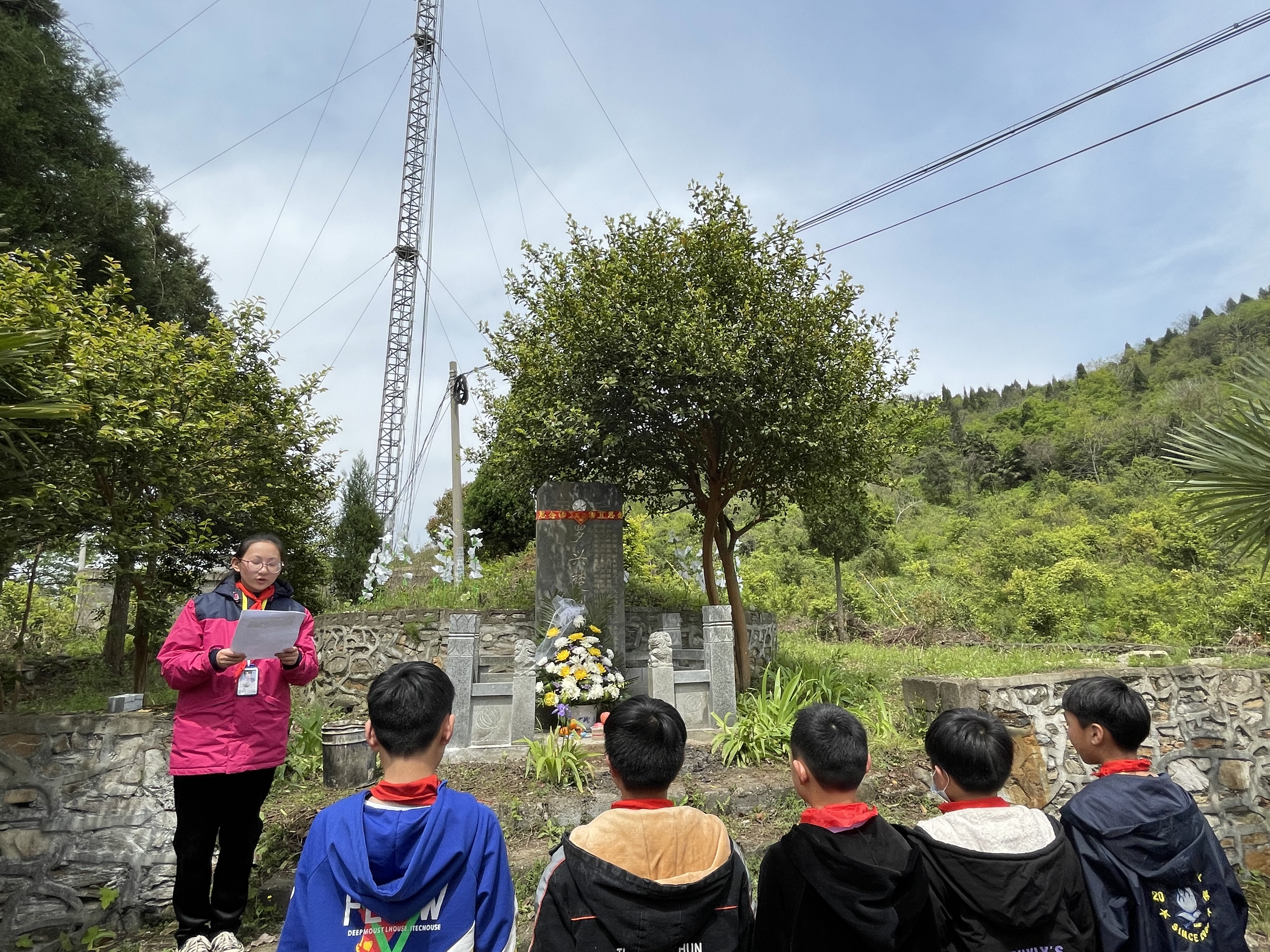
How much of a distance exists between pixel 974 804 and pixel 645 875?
103 centimetres

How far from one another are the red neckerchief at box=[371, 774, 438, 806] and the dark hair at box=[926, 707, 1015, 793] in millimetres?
Result: 1381

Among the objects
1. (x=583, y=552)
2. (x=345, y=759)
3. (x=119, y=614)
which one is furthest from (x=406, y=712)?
(x=119, y=614)

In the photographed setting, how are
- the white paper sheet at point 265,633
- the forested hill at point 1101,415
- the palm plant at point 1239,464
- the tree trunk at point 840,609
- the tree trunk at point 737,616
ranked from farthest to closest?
the forested hill at point 1101,415 < the tree trunk at point 840,609 < the tree trunk at point 737,616 < the palm plant at point 1239,464 < the white paper sheet at point 265,633

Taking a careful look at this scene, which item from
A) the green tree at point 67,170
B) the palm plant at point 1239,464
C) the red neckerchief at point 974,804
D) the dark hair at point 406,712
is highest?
the green tree at point 67,170

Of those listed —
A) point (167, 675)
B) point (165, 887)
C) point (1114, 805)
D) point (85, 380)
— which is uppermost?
point (85, 380)

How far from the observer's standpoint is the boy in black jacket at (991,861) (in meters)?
1.85

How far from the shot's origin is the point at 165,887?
3.64 m

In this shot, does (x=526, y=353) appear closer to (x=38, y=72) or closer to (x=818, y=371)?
(x=818, y=371)

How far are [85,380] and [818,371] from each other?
6.47 m

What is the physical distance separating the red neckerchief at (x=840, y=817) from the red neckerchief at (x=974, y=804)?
35cm

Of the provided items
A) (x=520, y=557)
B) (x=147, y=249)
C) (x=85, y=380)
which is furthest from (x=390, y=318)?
(x=85, y=380)

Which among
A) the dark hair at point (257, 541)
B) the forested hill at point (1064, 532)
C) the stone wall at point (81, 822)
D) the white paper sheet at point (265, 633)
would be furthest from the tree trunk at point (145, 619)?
the forested hill at point (1064, 532)

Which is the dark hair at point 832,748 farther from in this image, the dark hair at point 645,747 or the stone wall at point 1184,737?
the stone wall at point 1184,737

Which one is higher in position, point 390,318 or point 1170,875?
point 390,318
